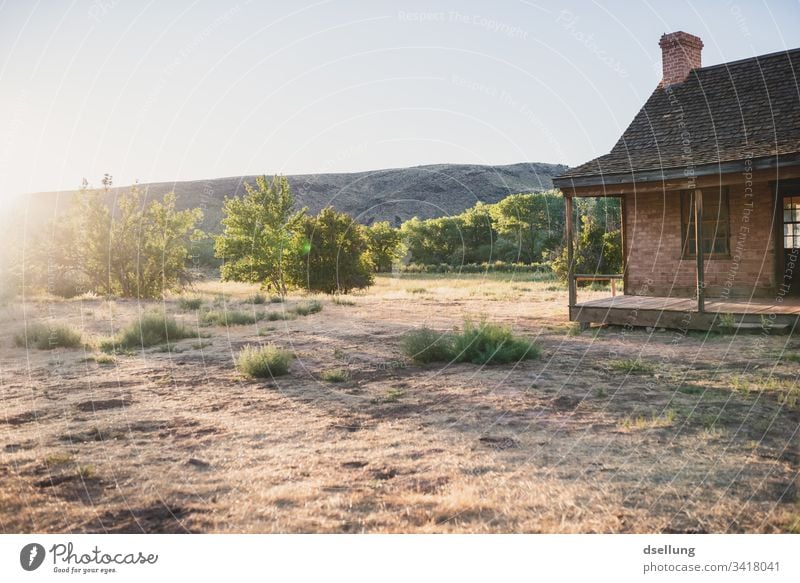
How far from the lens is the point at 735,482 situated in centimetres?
451

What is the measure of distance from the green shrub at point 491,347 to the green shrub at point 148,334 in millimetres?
5951

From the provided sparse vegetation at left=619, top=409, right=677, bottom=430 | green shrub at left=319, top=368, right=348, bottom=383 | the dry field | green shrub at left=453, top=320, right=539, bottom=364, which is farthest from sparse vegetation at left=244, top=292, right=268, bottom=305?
sparse vegetation at left=619, top=409, right=677, bottom=430

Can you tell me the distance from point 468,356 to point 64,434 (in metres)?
5.66

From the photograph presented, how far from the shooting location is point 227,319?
15070 mm

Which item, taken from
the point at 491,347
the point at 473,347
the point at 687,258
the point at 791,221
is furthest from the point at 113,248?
the point at 791,221

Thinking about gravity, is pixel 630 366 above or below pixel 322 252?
below

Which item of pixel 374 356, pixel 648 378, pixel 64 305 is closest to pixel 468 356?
pixel 374 356

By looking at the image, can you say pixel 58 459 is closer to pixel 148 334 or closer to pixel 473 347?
pixel 473 347

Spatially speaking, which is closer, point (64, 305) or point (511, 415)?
point (511, 415)

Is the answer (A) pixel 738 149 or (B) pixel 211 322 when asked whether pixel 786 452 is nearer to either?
(A) pixel 738 149

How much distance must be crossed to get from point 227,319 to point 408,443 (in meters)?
10.3

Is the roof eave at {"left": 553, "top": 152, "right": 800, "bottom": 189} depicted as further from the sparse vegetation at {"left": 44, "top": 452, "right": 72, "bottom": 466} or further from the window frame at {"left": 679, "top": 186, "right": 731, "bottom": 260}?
the sparse vegetation at {"left": 44, "top": 452, "right": 72, "bottom": 466}

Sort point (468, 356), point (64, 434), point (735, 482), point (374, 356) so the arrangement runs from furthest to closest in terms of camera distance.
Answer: point (374, 356), point (468, 356), point (64, 434), point (735, 482)

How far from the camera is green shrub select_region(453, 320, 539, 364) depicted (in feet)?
31.2
